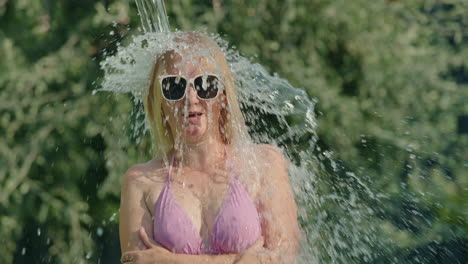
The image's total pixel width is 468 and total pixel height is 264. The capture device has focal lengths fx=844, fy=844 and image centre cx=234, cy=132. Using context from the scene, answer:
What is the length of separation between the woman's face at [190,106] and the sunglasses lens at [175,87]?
1 cm

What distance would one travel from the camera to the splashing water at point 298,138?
3.02 m

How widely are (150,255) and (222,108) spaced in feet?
1.77

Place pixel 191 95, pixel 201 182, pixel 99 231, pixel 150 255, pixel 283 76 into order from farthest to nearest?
1. pixel 99 231
2. pixel 283 76
3. pixel 201 182
4. pixel 191 95
5. pixel 150 255

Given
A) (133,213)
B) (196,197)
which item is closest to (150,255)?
(133,213)

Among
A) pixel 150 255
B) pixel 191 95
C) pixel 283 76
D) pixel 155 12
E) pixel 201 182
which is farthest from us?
pixel 283 76

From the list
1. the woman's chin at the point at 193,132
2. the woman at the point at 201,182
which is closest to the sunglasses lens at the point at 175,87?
the woman at the point at 201,182

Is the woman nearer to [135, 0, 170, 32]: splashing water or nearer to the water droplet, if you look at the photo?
[135, 0, 170, 32]: splashing water

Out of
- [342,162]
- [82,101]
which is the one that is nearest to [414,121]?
[342,162]

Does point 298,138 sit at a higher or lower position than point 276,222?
higher

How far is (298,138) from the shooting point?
4.65 metres

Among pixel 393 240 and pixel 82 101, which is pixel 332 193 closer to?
pixel 393 240

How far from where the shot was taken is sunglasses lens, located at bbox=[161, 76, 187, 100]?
2.66 m

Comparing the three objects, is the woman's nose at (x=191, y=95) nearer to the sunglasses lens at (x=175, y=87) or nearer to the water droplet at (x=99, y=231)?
the sunglasses lens at (x=175, y=87)

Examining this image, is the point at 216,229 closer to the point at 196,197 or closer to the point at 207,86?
the point at 196,197
